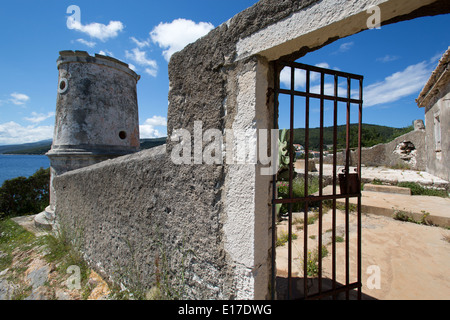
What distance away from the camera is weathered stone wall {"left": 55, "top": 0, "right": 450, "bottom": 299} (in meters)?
1.32

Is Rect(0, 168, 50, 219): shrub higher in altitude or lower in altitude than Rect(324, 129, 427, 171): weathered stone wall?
lower

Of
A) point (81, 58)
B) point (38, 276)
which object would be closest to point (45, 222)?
point (38, 276)

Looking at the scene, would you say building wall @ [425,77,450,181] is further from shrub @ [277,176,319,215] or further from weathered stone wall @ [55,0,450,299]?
weathered stone wall @ [55,0,450,299]

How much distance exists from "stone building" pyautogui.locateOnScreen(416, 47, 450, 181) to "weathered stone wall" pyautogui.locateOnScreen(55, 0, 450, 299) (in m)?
6.23

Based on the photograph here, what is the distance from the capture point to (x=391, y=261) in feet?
8.93

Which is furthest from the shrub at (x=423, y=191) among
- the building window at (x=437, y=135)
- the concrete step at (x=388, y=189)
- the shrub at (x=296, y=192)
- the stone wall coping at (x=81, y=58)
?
the stone wall coping at (x=81, y=58)

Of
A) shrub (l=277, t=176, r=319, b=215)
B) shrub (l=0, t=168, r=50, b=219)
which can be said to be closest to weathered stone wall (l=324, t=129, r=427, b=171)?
shrub (l=277, t=176, r=319, b=215)

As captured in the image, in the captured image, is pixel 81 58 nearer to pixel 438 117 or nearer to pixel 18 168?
pixel 438 117

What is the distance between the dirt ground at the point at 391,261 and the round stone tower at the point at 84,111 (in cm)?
494

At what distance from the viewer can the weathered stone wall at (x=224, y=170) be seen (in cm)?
132

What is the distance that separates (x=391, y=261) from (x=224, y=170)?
2606mm

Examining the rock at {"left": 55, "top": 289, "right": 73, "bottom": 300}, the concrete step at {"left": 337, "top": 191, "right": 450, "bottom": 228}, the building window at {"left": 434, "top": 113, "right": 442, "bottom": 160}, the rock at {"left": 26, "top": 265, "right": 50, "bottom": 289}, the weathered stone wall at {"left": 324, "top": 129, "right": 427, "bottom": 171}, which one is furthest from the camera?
the weathered stone wall at {"left": 324, "top": 129, "right": 427, "bottom": 171}

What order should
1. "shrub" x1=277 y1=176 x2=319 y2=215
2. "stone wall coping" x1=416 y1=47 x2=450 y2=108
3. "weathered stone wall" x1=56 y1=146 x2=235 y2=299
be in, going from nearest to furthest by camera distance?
"weathered stone wall" x1=56 y1=146 x2=235 y2=299
"shrub" x1=277 y1=176 x2=319 y2=215
"stone wall coping" x1=416 y1=47 x2=450 y2=108
